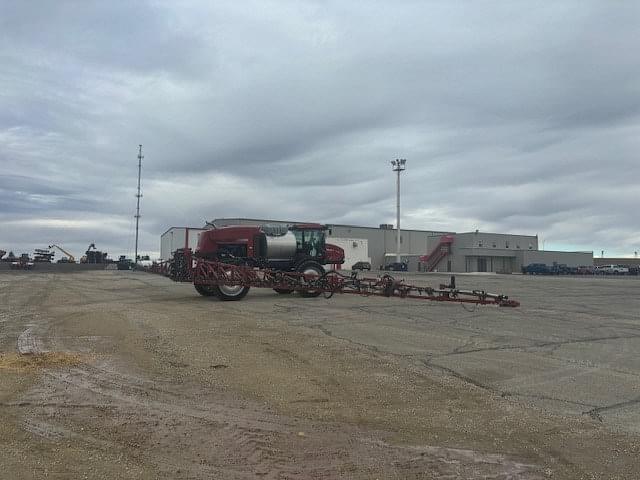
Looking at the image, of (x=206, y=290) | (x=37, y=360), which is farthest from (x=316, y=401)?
(x=206, y=290)

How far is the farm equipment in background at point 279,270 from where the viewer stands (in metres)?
17.9

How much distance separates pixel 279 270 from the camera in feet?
68.7

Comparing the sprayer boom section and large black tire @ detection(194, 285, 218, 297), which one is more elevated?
the sprayer boom section

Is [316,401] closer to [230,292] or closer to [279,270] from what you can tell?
[230,292]

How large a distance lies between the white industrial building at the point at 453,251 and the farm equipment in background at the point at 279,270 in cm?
5517

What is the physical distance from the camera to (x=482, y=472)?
448cm

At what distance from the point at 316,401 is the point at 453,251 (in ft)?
268

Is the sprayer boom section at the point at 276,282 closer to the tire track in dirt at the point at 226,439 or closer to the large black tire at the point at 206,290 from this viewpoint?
the large black tire at the point at 206,290

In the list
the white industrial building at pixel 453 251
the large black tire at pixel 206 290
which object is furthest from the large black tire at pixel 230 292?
the white industrial building at pixel 453 251

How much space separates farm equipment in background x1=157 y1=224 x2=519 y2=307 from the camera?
17875 mm

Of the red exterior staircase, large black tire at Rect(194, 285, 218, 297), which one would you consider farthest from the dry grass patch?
the red exterior staircase

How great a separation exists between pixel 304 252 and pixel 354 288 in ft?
12.0

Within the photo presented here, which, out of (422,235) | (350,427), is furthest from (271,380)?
(422,235)

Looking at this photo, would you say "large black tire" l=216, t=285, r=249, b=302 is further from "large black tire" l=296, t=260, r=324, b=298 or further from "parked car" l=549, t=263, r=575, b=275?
"parked car" l=549, t=263, r=575, b=275
